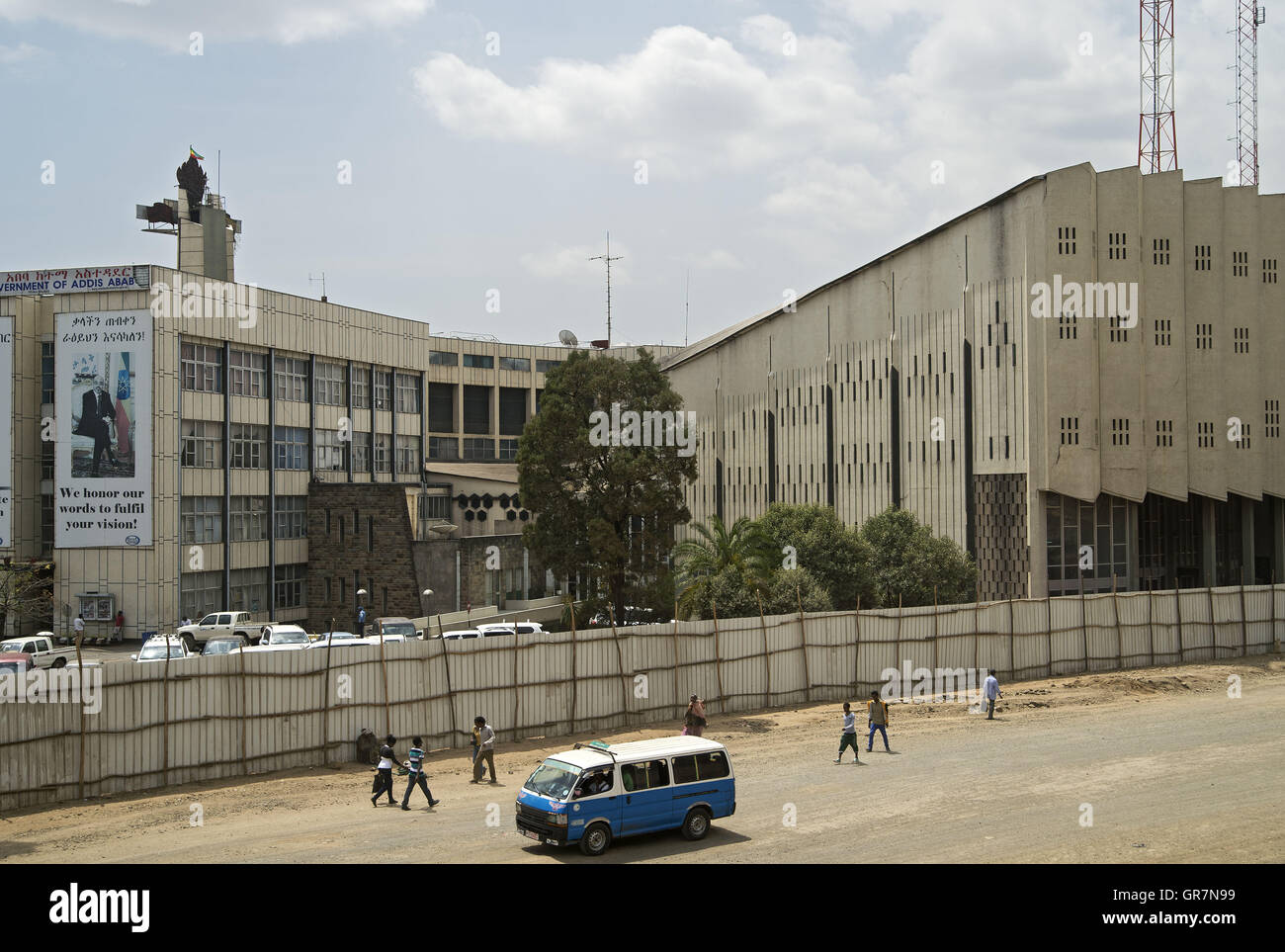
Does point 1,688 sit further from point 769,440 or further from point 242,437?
point 769,440

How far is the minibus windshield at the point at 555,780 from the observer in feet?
57.7

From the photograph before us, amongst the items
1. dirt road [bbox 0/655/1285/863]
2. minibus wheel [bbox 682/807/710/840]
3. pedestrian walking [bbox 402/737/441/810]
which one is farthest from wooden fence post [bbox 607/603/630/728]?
minibus wheel [bbox 682/807/710/840]

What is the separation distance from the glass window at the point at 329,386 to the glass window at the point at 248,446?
438cm

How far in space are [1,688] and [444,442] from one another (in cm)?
7442

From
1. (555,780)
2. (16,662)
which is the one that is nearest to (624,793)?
(555,780)

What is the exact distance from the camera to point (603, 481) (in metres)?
42.9

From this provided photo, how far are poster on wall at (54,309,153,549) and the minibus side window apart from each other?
36262 mm

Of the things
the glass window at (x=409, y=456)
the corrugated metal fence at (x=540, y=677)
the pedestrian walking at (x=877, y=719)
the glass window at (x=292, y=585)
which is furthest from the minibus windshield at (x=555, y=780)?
the glass window at (x=409, y=456)

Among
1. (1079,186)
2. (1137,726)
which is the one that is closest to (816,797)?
(1137,726)

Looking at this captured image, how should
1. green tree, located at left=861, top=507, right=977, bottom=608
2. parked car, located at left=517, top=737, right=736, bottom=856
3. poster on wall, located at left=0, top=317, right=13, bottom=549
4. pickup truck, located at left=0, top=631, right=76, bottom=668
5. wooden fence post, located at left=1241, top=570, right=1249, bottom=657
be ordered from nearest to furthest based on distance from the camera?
parked car, located at left=517, top=737, right=736, bottom=856 → pickup truck, located at left=0, top=631, right=76, bottom=668 → wooden fence post, located at left=1241, top=570, right=1249, bottom=657 → green tree, located at left=861, top=507, right=977, bottom=608 → poster on wall, located at left=0, top=317, right=13, bottom=549

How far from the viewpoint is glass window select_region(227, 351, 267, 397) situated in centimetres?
5259

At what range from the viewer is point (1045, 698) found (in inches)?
1286

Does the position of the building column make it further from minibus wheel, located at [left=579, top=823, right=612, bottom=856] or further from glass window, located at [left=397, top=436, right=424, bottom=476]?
minibus wheel, located at [left=579, top=823, right=612, bottom=856]

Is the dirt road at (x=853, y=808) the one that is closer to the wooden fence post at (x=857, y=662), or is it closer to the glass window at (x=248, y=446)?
the wooden fence post at (x=857, y=662)
